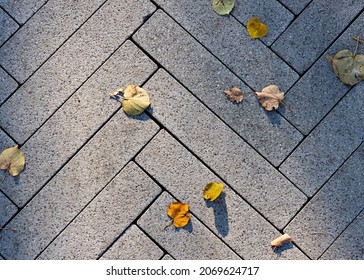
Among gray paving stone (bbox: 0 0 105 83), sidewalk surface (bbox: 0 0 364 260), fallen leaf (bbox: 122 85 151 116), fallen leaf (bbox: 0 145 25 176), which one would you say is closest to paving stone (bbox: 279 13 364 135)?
sidewalk surface (bbox: 0 0 364 260)

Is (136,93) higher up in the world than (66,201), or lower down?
higher up

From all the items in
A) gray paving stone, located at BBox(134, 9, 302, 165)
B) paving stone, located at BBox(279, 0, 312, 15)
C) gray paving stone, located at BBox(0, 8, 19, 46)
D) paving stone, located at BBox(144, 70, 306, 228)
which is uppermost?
paving stone, located at BBox(279, 0, 312, 15)

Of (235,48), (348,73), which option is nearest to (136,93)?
(235,48)

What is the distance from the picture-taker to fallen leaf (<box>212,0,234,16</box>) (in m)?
2.80

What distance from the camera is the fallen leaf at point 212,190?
271cm

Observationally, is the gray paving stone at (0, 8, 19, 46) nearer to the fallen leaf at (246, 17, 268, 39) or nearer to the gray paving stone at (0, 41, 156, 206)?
the gray paving stone at (0, 41, 156, 206)

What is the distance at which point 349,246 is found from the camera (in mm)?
2713

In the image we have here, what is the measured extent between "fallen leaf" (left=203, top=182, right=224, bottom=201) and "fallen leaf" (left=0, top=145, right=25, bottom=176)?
95 centimetres

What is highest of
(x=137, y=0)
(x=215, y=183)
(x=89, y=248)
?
(x=137, y=0)

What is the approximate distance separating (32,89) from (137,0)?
724 mm

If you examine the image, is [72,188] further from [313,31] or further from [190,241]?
[313,31]

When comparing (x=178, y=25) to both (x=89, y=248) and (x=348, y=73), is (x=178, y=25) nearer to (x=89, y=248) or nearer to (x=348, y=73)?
(x=348, y=73)

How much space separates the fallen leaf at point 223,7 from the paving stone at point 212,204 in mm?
748
